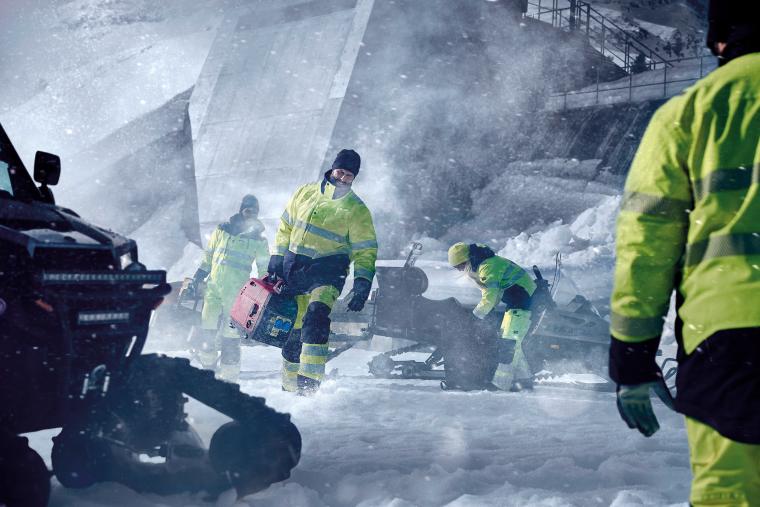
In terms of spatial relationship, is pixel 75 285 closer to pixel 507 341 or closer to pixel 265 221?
pixel 507 341

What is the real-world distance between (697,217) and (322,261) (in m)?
3.95

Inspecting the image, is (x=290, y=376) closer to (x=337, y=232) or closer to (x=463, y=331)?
(x=337, y=232)

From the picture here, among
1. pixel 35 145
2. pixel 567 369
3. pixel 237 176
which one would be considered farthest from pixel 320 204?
pixel 35 145

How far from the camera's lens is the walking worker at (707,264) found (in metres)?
1.56

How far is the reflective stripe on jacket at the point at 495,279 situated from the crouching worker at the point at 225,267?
2483 mm

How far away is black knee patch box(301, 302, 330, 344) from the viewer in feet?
17.5

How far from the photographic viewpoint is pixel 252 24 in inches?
669

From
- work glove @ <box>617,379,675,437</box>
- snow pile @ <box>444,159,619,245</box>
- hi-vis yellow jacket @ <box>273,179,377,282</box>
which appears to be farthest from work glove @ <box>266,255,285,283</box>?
snow pile @ <box>444,159,619,245</box>

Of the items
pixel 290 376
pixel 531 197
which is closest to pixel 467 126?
pixel 531 197

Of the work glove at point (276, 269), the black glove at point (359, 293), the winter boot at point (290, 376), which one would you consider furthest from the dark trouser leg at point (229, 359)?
the black glove at point (359, 293)

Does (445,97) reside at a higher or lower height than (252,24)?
lower

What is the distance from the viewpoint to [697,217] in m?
1.71

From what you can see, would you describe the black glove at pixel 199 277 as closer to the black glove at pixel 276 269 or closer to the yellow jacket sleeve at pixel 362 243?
the black glove at pixel 276 269

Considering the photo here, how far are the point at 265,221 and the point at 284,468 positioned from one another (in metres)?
11.5
